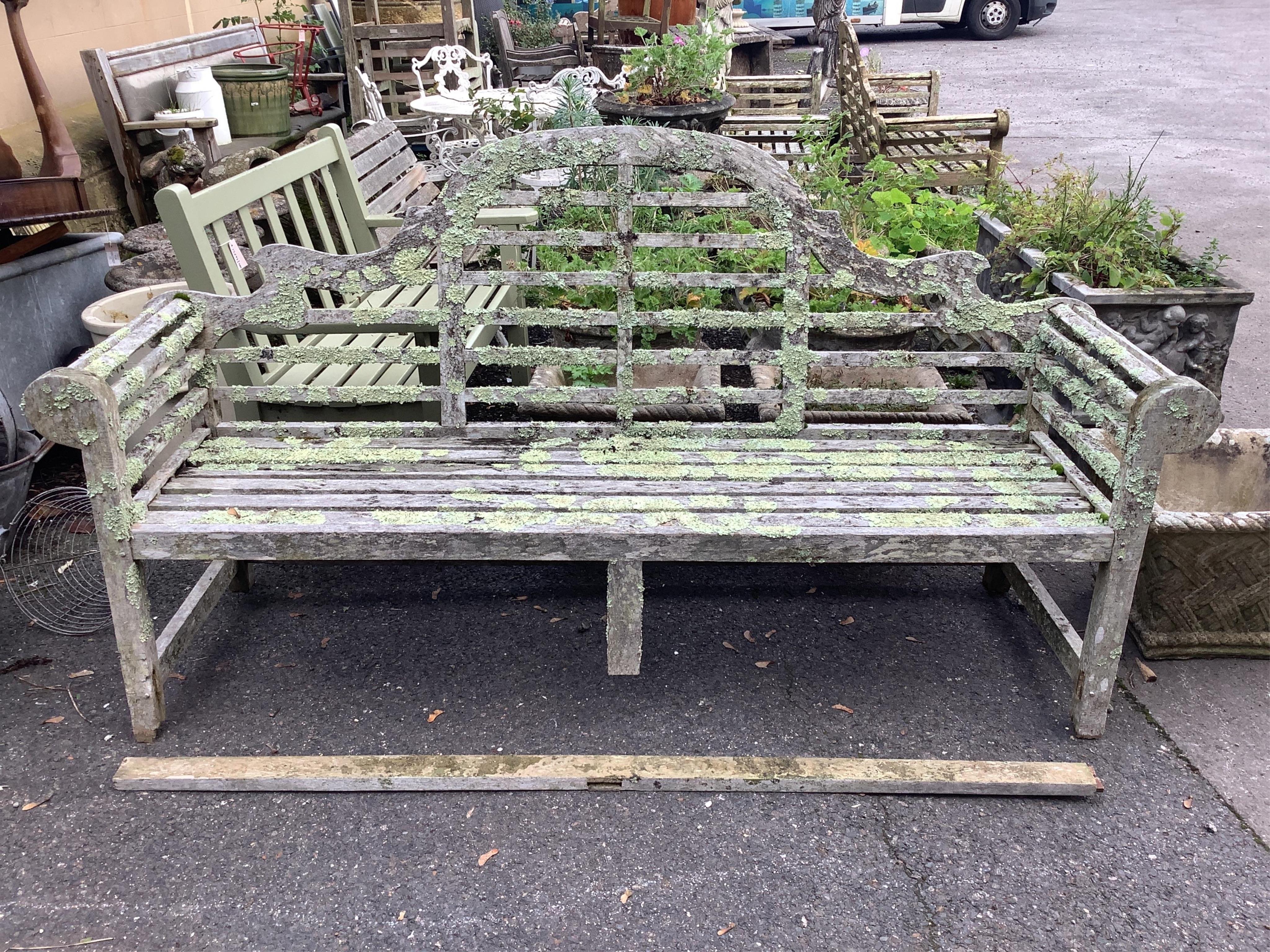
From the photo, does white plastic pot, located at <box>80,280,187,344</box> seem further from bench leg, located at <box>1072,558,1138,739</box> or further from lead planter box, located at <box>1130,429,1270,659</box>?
lead planter box, located at <box>1130,429,1270,659</box>

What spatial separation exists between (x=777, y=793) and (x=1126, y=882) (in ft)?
2.71

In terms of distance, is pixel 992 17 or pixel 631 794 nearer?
pixel 631 794

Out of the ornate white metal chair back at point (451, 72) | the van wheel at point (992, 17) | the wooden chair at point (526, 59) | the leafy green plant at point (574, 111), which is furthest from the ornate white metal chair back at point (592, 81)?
the van wheel at point (992, 17)

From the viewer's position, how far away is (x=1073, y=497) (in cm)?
274

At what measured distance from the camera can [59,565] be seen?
11.8 feet

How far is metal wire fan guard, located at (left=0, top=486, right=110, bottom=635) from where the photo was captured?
3277mm

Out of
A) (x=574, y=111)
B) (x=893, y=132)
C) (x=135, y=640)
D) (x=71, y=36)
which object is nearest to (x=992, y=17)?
(x=893, y=132)

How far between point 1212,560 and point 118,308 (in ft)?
13.2

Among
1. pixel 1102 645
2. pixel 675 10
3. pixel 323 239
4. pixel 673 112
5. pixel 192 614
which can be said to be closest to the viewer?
pixel 1102 645

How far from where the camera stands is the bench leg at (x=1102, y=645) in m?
2.57

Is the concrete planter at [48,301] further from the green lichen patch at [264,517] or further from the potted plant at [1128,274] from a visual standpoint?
the potted plant at [1128,274]

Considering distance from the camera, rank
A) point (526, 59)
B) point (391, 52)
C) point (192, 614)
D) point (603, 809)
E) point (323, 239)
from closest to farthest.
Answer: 1. point (603, 809)
2. point (192, 614)
3. point (323, 239)
4. point (391, 52)
5. point (526, 59)

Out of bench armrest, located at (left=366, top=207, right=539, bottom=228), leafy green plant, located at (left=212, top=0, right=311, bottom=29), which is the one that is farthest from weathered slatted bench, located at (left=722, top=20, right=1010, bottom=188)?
leafy green plant, located at (left=212, top=0, right=311, bottom=29)

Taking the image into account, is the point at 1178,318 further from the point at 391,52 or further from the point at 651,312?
the point at 391,52
